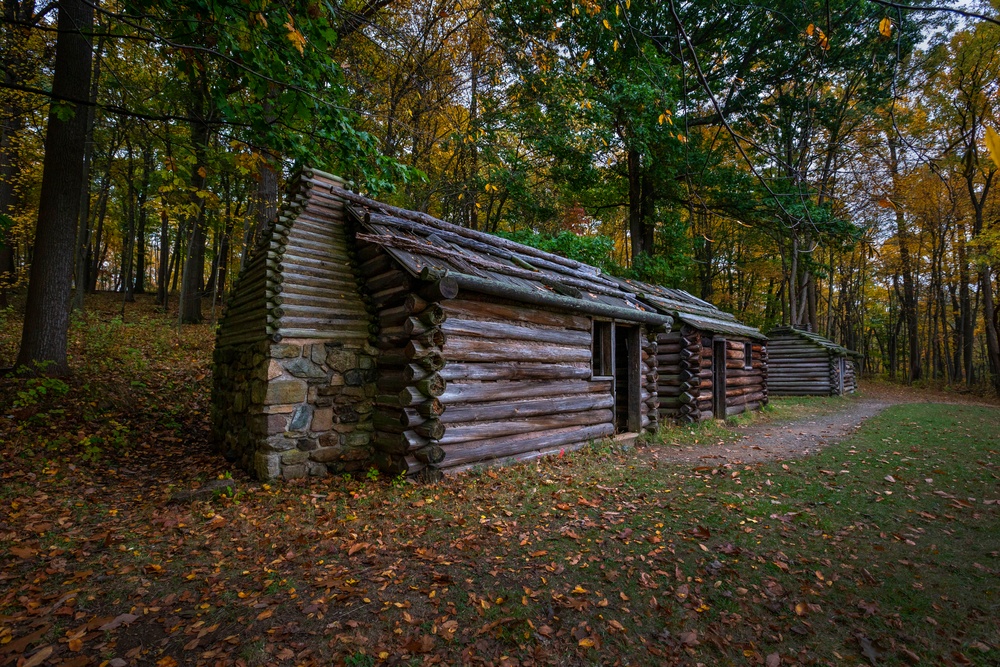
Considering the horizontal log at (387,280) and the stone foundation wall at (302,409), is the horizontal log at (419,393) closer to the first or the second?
the stone foundation wall at (302,409)

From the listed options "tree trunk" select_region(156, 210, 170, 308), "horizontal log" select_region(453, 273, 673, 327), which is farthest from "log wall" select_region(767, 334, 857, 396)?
"tree trunk" select_region(156, 210, 170, 308)

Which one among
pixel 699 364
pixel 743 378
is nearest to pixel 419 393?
pixel 699 364

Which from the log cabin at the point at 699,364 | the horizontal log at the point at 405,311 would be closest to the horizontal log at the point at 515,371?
the horizontal log at the point at 405,311

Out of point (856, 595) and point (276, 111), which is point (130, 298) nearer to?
point (276, 111)

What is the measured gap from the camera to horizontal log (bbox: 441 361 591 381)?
22.2 ft

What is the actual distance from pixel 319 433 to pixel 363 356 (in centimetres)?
133

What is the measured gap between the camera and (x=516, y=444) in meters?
7.60

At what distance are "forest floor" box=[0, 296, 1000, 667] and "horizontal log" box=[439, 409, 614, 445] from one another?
0.60m

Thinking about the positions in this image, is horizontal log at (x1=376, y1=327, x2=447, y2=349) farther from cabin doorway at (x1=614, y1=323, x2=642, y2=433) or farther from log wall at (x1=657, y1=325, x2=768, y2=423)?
log wall at (x1=657, y1=325, x2=768, y2=423)

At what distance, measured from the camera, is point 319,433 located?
270 inches

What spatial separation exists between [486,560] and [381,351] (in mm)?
3887

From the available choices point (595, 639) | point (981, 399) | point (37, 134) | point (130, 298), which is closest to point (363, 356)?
point (595, 639)

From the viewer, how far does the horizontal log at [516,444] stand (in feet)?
22.1

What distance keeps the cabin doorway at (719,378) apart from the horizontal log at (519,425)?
6.03 meters
